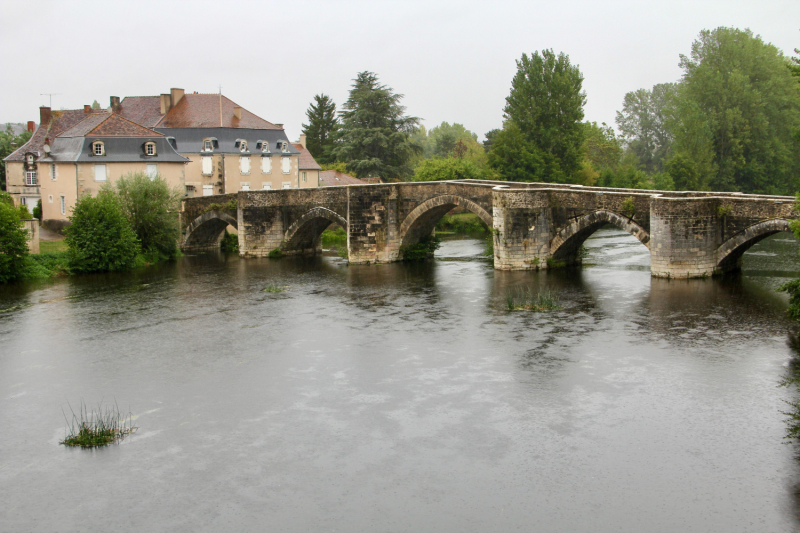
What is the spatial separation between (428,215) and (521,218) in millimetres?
5261

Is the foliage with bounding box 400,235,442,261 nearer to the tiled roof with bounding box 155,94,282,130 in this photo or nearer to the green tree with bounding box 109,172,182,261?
the green tree with bounding box 109,172,182,261

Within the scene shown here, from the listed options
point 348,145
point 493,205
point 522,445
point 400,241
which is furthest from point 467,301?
point 348,145

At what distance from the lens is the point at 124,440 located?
12.3m

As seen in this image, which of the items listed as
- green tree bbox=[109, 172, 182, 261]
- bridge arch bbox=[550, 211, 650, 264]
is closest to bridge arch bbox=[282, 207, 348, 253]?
green tree bbox=[109, 172, 182, 261]

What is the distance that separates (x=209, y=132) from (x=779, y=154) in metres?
32.7

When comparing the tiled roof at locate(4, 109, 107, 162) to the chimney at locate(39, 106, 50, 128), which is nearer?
the tiled roof at locate(4, 109, 107, 162)

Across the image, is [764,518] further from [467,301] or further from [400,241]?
[400,241]

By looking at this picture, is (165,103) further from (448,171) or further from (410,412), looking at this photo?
(410,412)

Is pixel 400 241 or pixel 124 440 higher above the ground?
pixel 400 241

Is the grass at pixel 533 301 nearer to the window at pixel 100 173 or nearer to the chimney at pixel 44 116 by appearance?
the window at pixel 100 173

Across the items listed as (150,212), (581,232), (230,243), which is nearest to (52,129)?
(230,243)

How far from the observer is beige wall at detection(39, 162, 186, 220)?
35.9 metres

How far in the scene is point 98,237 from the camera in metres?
30.2

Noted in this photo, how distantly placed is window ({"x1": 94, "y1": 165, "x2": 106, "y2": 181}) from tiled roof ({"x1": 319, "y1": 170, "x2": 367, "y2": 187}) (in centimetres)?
1590
